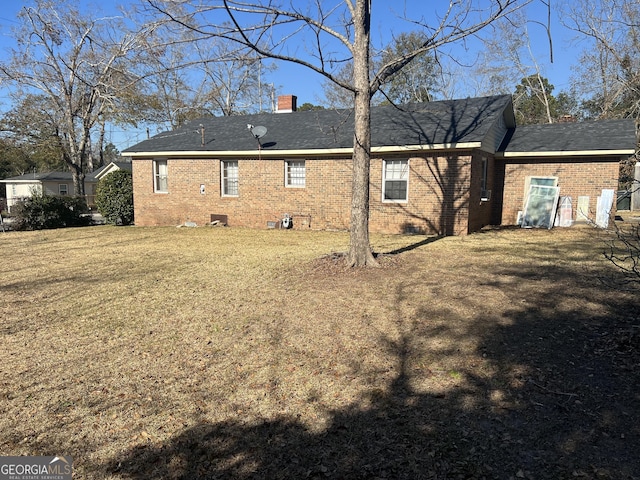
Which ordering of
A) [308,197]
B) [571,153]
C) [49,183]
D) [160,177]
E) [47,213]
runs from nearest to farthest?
[571,153]
[308,197]
[47,213]
[160,177]
[49,183]

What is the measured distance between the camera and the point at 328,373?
13.0 ft

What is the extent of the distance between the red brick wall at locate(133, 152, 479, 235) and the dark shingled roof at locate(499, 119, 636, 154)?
3399mm

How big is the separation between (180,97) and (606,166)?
32.0m

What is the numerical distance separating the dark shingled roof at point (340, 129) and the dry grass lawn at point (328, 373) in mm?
6741

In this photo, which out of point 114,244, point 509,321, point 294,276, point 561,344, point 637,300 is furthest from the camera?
point 114,244

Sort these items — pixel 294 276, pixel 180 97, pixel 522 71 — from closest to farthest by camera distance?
pixel 294 276
pixel 522 71
pixel 180 97

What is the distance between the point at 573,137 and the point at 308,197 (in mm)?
9223

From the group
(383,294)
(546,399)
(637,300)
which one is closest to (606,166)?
(637,300)

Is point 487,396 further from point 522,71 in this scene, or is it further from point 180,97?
point 180,97

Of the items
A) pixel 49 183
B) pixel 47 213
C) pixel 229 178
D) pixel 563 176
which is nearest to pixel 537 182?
pixel 563 176

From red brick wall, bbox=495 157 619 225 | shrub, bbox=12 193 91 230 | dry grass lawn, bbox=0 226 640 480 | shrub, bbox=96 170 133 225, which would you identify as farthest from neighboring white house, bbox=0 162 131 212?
dry grass lawn, bbox=0 226 640 480

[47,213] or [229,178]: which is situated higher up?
[229,178]

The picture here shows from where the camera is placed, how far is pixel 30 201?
17109 mm

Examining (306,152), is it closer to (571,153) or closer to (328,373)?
(571,153)
